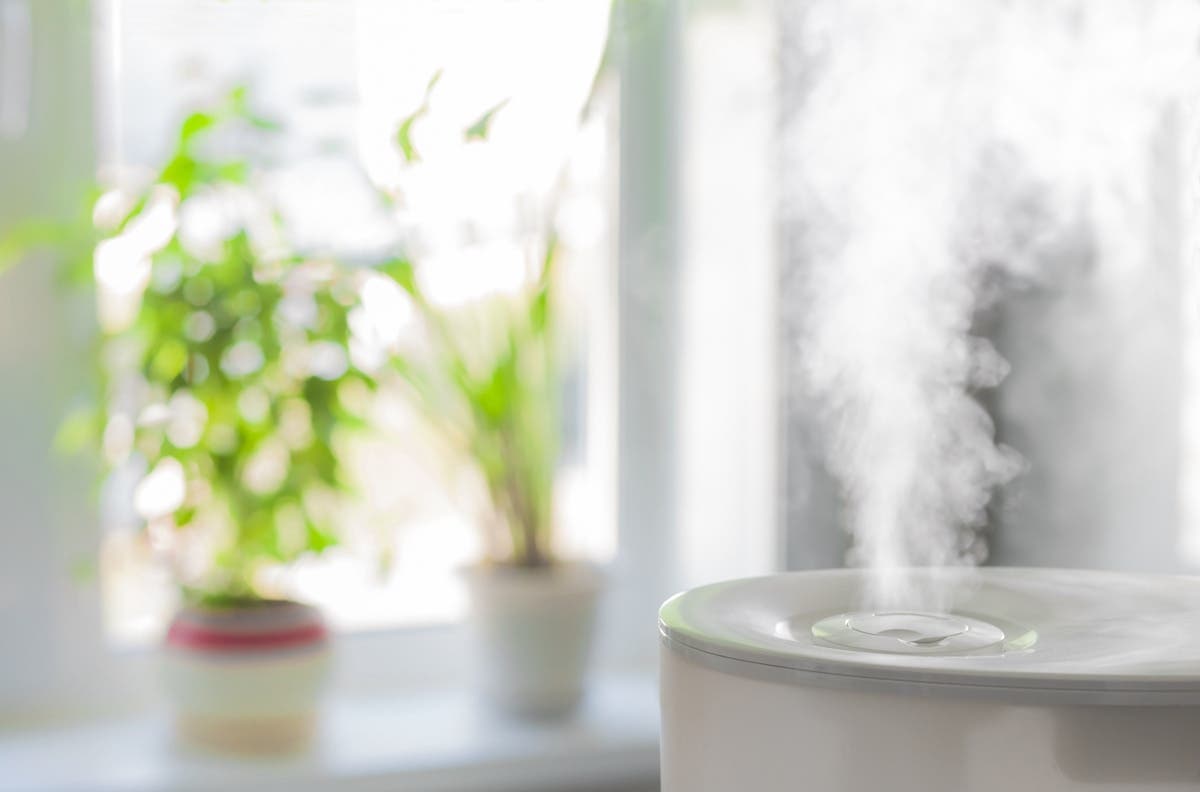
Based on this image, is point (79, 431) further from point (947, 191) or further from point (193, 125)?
point (947, 191)

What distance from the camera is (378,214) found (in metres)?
1.58

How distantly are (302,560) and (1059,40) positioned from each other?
103 centimetres

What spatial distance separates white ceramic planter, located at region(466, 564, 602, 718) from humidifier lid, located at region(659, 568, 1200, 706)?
755 millimetres

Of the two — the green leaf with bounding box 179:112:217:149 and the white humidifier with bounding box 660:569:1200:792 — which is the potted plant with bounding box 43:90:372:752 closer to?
the green leaf with bounding box 179:112:217:149

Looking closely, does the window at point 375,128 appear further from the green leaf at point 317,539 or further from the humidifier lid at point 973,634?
the humidifier lid at point 973,634

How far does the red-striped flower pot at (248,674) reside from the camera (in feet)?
4.53

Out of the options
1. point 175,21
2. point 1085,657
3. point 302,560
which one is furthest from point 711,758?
point 175,21

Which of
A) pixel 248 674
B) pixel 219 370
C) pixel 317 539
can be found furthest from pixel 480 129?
pixel 248 674

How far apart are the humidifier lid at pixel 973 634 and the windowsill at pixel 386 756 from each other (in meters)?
Answer: 0.75

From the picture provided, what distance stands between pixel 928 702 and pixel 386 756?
0.98 m

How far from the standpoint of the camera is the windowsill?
4.43ft

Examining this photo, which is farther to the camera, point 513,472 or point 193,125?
Answer: point 513,472

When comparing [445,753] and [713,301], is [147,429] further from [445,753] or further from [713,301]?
[713,301]

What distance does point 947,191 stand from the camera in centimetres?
154
